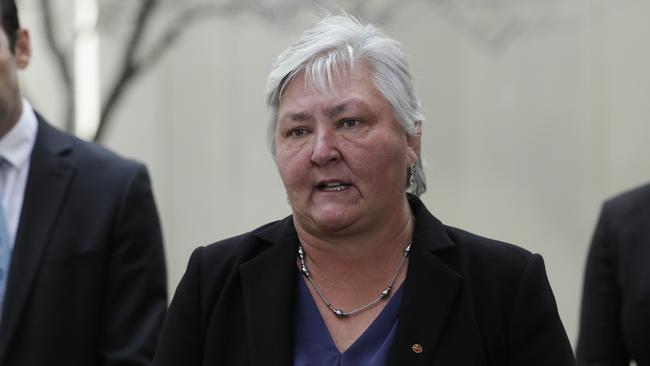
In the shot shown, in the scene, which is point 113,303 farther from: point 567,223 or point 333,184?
point 567,223

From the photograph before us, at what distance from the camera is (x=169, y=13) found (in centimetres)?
1215

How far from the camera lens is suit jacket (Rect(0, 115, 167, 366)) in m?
4.29

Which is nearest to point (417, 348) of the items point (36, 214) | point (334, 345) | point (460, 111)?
point (334, 345)

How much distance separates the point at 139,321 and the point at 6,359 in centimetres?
45

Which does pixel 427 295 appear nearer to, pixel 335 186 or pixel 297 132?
pixel 335 186

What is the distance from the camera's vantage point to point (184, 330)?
347 centimetres

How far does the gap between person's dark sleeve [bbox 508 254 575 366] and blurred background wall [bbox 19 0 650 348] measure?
747cm

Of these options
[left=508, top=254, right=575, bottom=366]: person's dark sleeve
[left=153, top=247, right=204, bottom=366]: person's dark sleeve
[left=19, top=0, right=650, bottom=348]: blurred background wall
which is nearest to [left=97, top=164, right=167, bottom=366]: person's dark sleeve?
[left=153, top=247, right=204, bottom=366]: person's dark sleeve

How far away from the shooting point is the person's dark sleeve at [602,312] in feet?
16.0

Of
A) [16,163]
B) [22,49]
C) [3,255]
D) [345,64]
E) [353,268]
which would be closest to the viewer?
[345,64]

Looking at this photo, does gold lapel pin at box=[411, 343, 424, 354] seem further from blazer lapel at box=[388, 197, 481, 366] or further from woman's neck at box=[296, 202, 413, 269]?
woman's neck at box=[296, 202, 413, 269]

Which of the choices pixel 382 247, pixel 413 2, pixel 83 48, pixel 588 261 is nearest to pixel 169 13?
pixel 83 48

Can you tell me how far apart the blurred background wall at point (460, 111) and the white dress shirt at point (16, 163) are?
6.44 meters

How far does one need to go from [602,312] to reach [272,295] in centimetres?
185
